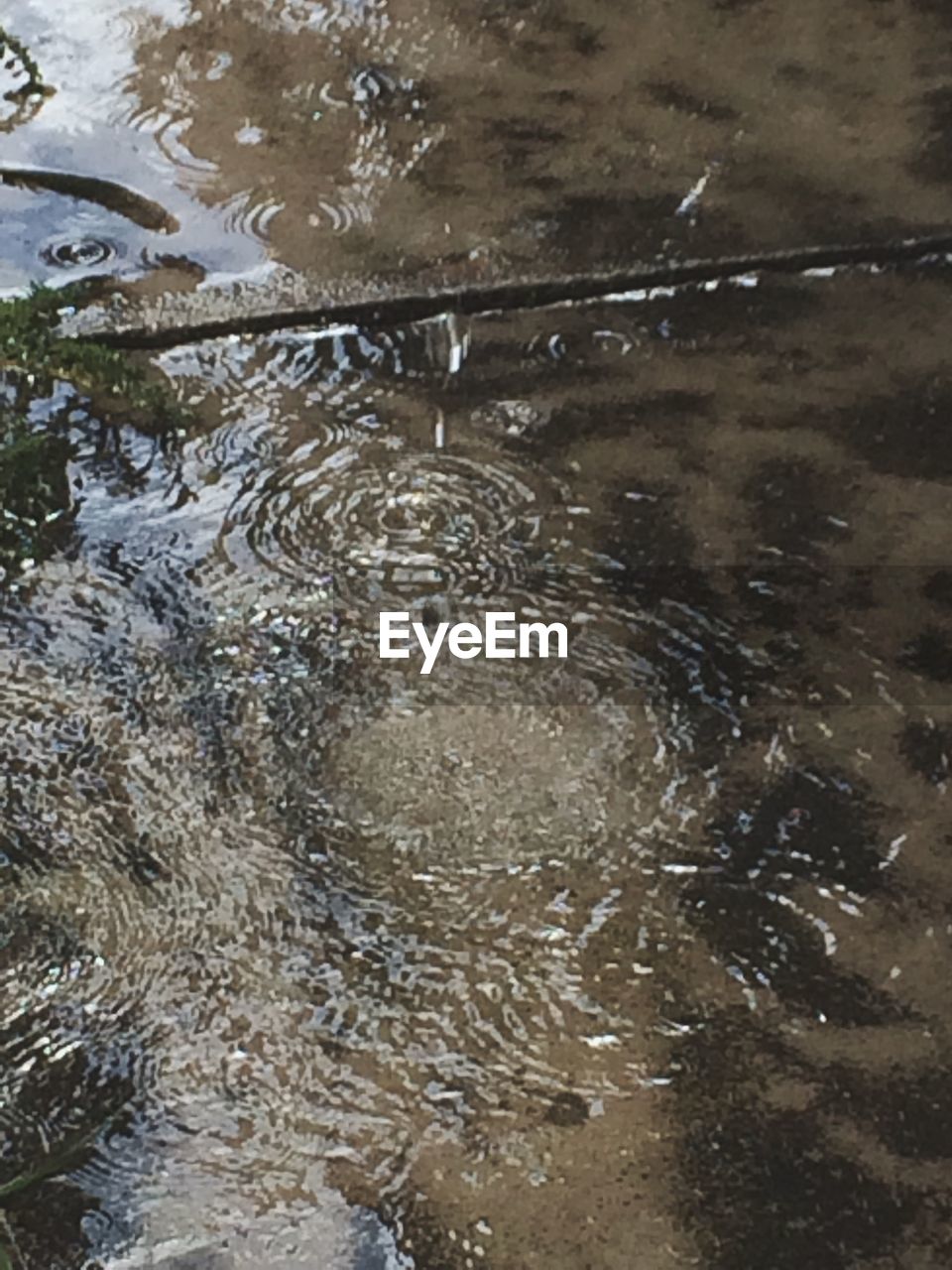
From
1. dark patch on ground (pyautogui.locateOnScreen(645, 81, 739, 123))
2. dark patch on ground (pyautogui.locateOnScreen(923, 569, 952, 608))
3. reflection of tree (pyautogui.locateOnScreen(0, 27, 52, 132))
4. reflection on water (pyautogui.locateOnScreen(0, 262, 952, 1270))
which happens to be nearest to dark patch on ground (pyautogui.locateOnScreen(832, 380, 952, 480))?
reflection on water (pyautogui.locateOnScreen(0, 262, 952, 1270))

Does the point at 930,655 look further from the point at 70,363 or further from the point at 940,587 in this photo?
the point at 70,363

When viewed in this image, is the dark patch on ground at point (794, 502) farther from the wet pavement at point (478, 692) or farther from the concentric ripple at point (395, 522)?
the concentric ripple at point (395, 522)

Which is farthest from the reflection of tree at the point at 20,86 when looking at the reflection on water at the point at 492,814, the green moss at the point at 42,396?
the reflection on water at the point at 492,814

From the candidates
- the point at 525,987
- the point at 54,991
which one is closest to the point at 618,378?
the point at 525,987

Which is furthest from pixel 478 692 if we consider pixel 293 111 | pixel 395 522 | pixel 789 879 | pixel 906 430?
pixel 293 111

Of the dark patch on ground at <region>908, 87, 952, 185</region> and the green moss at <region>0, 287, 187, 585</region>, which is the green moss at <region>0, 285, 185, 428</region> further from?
the dark patch on ground at <region>908, 87, 952, 185</region>
